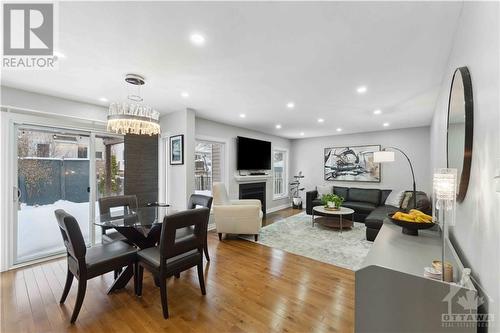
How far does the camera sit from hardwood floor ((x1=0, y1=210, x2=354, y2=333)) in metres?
1.79

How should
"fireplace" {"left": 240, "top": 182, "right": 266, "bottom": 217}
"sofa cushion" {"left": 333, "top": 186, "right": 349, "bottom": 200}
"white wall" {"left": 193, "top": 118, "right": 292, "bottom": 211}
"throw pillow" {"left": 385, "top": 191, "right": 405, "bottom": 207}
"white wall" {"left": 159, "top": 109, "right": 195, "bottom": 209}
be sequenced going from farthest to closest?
"sofa cushion" {"left": 333, "top": 186, "right": 349, "bottom": 200} → "fireplace" {"left": 240, "top": 182, "right": 266, "bottom": 217} → "throw pillow" {"left": 385, "top": 191, "right": 405, "bottom": 207} → "white wall" {"left": 193, "top": 118, "right": 292, "bottom": 211} → "white wall" {"left": 159, "top": 109, "right": 195, "bottom": 209}

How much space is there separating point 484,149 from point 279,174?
6.32 metres

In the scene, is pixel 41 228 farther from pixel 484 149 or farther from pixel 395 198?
pixel 395 198

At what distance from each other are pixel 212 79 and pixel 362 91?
7.01 feet

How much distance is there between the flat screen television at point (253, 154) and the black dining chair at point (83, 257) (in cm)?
343

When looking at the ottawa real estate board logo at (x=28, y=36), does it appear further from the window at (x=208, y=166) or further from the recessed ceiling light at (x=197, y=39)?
the window at (x=208, y=166)

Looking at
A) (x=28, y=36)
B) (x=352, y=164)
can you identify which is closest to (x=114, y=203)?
A: (x=28, y=36)

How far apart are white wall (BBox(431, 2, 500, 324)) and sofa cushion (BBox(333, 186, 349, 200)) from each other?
4885 mm

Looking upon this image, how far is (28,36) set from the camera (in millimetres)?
1754

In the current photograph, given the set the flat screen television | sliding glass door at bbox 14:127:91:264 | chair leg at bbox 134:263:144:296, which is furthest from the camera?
the flat screen television

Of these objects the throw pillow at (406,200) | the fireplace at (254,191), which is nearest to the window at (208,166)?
the fireplace at (254,191)

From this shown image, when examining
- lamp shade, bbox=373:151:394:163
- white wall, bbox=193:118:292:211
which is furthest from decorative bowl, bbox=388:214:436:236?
white wall, bbox=193:118:292:211

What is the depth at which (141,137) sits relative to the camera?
4262 millimetres

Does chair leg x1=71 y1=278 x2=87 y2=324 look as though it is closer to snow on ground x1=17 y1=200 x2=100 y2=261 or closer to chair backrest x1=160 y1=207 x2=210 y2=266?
chair backrest x1=160 y1=207 x2=210 y2=266
